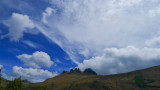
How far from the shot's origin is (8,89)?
78500mm

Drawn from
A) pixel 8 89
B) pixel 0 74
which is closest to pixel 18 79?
pixel 8 89

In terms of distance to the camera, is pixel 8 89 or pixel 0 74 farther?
pixel 8 89

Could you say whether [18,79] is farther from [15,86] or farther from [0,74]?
[0,74]

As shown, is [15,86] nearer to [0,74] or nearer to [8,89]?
[8,89]

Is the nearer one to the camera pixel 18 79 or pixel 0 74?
pixel 0 74

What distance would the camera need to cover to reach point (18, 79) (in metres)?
75.6

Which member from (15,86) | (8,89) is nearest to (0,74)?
(15,86)

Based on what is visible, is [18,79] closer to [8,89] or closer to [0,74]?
[8,89]

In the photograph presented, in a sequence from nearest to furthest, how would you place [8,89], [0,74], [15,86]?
1. [0,74]
2. [15,86]
3. [8,89]

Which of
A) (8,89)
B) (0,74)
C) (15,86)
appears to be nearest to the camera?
(0,74)

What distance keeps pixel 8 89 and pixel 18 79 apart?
8736mm

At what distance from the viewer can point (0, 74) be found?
178 feet

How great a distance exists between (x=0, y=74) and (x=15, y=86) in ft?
68.0

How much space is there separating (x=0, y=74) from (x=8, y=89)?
28220 millimetres
